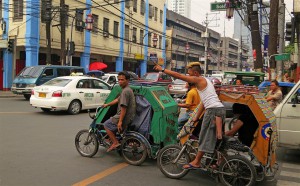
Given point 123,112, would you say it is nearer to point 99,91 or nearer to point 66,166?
point 66,166

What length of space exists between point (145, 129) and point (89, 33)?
82.4 ft

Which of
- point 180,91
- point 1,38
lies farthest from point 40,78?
point 1,38

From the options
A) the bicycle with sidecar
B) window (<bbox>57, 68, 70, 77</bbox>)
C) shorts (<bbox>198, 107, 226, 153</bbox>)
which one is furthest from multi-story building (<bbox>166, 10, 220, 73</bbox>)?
shorts (<bbox>198, 107, 226, 153</bbox>)

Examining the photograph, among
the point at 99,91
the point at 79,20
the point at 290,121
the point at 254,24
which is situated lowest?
the point at 290,121

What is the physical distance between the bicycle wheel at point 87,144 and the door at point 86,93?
6513 millimetres

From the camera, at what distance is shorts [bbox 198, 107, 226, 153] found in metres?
5.08

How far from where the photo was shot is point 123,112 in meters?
6.12

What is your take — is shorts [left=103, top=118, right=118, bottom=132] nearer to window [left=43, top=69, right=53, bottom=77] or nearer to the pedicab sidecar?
the pedicab sidecar

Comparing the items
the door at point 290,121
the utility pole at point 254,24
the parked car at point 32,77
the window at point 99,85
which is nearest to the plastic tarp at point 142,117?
the door at point 290,121

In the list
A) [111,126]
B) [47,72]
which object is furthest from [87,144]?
→ [47,72]

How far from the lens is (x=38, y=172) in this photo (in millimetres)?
5520

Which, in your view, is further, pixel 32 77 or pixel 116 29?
pixel 116 29

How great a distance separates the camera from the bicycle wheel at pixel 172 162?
5418 millimetres

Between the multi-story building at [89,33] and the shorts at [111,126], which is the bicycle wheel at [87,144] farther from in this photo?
the multi-story building at [89,33]
